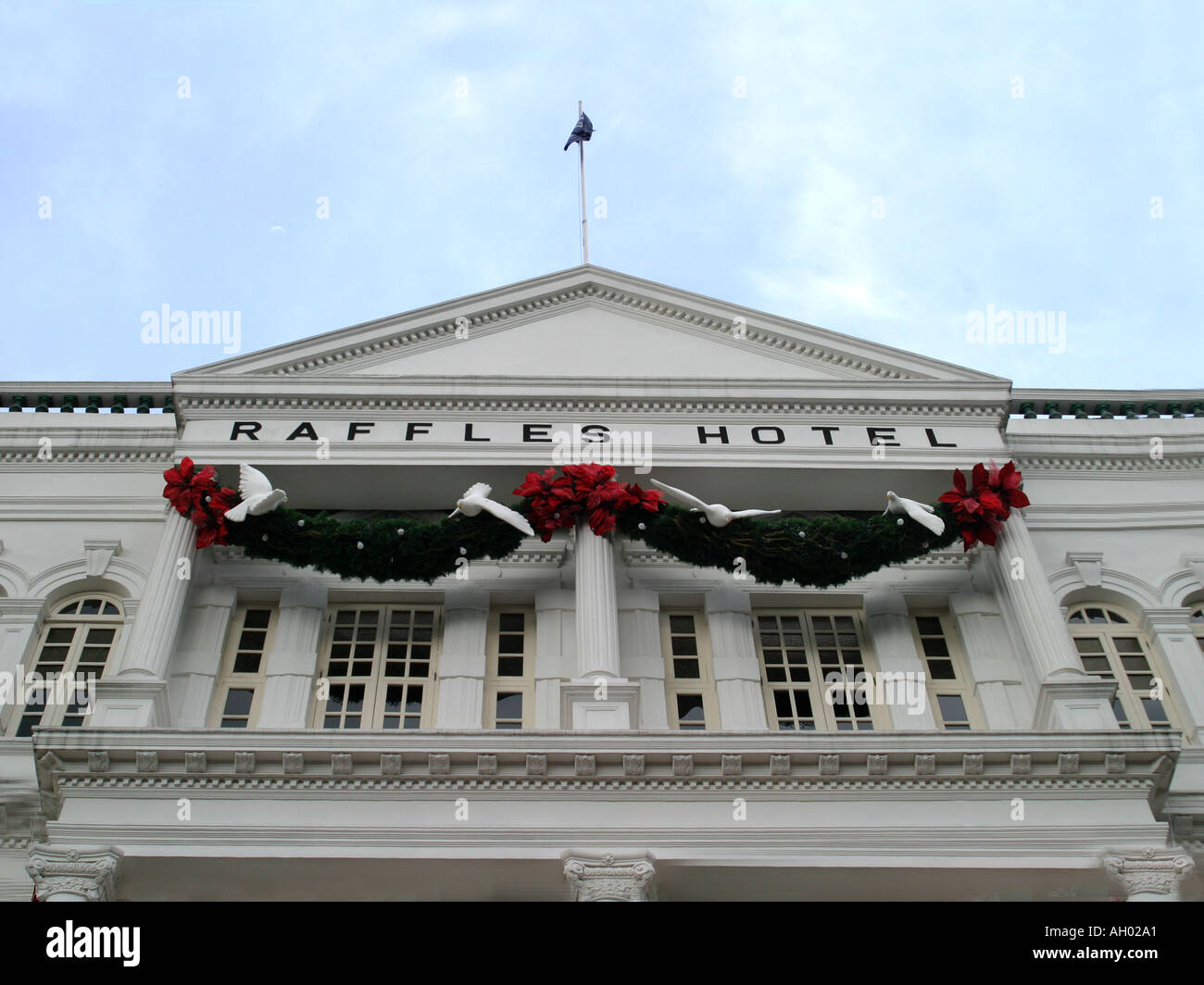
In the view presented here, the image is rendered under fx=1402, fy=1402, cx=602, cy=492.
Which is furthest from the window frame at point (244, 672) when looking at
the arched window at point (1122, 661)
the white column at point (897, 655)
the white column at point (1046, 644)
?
the arched window at point (1122, 661)

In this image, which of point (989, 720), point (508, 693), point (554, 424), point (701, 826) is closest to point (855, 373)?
point (554, 424)

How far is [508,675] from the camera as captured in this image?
59.2ft

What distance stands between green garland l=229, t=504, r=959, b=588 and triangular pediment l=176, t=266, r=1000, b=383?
302 centimetres

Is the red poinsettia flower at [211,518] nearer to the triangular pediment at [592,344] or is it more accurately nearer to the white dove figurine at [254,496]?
the white dove figurine at [254,496]

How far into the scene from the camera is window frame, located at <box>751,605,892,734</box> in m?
17.6

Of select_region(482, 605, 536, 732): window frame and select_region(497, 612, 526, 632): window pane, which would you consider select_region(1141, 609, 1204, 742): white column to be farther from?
select_region(497, 612, 526, 632): window pane

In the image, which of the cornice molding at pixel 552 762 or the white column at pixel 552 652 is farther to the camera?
the white column at pixel 552 652

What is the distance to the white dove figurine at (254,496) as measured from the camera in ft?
59.2

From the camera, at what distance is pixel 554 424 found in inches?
785

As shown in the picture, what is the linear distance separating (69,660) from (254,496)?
3.19 m

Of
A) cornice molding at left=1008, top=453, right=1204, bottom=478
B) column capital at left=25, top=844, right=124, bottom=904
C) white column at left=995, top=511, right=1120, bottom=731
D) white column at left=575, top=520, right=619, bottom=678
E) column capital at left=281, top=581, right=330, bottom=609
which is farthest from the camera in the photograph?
cornice molding at left=1008, top=453, right=1204, bottom=478

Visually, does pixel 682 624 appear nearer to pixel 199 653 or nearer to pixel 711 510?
pixel 711 510

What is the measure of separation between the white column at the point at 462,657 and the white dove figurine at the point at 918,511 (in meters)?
5.06

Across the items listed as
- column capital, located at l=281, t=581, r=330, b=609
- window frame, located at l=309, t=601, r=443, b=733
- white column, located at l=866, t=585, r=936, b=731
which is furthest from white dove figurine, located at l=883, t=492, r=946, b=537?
column capital, located at l=281, t=581, r=330, b=609
